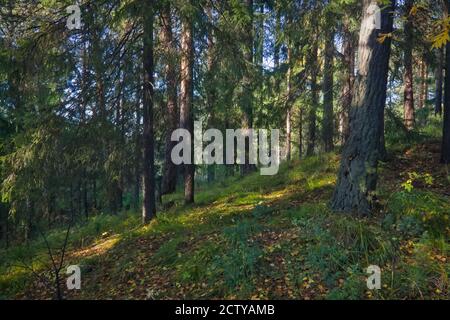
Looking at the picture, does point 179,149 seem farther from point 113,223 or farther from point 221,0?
point 221,0

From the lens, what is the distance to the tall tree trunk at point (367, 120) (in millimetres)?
6863

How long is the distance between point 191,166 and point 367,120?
6.33 meters

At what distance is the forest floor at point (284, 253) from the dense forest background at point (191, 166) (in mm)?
30

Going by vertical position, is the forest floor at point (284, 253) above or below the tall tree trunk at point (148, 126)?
below

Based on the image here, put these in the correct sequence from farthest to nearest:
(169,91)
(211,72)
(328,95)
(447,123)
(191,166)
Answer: (328,95), (191,166), (169,91), (211,72), (447,123)

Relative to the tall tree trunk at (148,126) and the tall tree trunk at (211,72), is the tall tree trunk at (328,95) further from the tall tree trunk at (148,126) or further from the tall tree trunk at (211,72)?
the tall tree trunk at (148,126)

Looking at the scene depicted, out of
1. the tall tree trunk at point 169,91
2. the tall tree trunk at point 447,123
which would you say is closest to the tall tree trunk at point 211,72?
the tall tree trunk at point 169,91

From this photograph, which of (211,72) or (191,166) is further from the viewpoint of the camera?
(191,166)

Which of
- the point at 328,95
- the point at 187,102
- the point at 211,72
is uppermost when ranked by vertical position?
the point at 211,72

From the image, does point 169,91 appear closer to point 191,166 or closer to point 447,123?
point 191,166

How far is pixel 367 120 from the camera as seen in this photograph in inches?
271

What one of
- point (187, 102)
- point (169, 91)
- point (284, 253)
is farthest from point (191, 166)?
point (284, 253)

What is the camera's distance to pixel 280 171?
13938 millimetres
